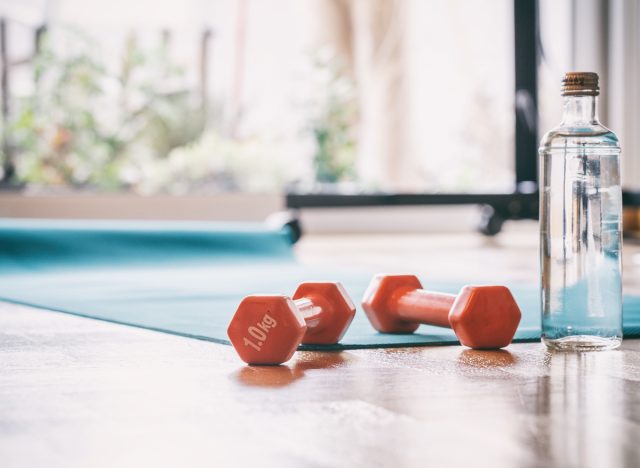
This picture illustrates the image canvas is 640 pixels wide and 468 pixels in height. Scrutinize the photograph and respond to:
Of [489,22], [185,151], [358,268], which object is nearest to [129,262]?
[358,268]

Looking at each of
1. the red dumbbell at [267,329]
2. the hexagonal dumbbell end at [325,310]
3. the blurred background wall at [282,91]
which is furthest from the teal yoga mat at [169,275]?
the blurred background wall at [282,91]

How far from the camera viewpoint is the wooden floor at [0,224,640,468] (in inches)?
30.9

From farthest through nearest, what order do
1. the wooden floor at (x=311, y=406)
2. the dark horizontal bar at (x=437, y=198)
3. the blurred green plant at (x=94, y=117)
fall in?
1. the blurred green plant at (x=94, y=117)
2. the dark horizontal bar at (x=437, y=198)
3. the wooden floor at (x=311, y=406)

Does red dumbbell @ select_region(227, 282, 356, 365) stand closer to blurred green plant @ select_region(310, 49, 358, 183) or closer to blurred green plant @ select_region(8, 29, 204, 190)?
blurred green plant @ select_region(8, 29, 204, 190)

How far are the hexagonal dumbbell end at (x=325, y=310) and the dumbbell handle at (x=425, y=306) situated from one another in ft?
0.37

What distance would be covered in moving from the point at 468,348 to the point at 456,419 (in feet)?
1.48

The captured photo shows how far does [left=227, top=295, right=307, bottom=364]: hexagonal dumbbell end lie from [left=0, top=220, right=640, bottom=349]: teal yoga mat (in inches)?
5.9

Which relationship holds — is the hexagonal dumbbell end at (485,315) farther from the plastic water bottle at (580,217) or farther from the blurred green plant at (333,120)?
the blurred green plant at (333,120)

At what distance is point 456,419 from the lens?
909 mm

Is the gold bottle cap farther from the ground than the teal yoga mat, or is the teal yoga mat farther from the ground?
the gold bottle cap

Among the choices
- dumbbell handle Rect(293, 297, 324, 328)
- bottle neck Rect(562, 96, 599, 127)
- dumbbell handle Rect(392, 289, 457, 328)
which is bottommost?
dumbbell handle Rect(392, 289, 457, 328)

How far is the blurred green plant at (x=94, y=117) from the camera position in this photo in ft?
18.0

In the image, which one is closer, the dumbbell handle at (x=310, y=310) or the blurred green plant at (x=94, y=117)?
the dumbbell handle at (x=310, y=310)

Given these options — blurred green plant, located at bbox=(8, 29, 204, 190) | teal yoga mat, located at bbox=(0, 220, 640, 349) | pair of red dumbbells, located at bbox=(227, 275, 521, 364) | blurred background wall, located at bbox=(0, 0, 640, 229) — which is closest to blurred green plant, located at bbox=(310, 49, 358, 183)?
blurred background wall, located at bbox=(0, 0, 640, 229)
